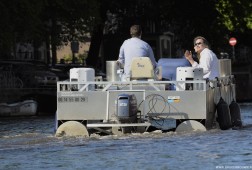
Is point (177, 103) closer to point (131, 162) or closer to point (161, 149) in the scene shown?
point (161, 149)

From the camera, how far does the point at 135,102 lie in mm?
19781

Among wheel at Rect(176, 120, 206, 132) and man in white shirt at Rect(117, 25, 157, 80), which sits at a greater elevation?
man in white shirt at Rect(117, 25, 157, 80)

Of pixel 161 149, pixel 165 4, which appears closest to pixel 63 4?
pixel 165 4

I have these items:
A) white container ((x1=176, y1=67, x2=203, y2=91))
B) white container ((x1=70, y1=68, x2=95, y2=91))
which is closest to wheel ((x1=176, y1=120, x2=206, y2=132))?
white container ((x1=176, y1=67, x2=203, y2=91))

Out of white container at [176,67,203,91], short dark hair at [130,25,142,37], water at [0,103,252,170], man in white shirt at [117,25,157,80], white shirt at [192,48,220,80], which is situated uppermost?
short dark hair at [130,25,142,37]

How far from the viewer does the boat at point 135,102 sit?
19.9 metres

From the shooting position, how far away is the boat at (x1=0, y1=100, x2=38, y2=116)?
147 ft

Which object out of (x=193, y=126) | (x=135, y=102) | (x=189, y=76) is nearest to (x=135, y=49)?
(x=189, y=76)

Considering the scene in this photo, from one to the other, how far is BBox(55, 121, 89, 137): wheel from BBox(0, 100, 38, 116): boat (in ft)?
80.2

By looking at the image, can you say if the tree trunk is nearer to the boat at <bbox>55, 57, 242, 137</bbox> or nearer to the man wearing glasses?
the man wearing glasses

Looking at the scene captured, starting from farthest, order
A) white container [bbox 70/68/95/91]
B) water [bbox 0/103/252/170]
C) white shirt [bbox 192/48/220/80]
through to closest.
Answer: white shirt [bbox 192/48/220/80] < white container [bbox 70/68/95/91] < water [bbox 0/103/252/170]

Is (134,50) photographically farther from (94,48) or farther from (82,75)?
(94,48)

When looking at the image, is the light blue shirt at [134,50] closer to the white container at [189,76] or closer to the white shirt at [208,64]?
the white container at [189,76]

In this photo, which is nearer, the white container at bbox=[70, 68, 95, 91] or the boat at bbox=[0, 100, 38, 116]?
the white container at bbox=[70, 68, 95, 91]
